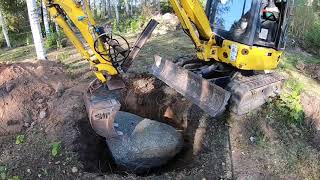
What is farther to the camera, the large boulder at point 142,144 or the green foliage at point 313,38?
the green foliage at point 313,38

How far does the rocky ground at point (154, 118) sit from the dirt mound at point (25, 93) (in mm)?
18

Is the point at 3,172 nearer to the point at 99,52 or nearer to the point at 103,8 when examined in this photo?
the point at 99,52

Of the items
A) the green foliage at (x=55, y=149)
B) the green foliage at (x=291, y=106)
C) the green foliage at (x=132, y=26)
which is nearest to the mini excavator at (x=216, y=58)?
the green foliage at (x=291, y=106)

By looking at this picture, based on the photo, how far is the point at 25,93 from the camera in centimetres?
646

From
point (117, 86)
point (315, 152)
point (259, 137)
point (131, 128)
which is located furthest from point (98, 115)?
point (315, 152)

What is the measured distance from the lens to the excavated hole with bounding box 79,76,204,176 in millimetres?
5664

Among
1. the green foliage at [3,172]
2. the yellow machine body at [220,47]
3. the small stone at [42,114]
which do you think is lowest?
the green foliage at [3,172]

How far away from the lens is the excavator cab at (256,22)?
548 centimetres

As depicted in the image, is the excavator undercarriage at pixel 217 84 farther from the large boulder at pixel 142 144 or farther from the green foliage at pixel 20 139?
the green foliage at pixel 20 139

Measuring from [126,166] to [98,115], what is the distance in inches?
52.5

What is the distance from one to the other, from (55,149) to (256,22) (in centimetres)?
388

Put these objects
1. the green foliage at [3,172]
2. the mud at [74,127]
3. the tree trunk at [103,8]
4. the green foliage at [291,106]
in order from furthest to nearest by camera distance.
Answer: the tree trunk at [103,8], the green foliage at [291,106], the mud at [74,127], the green foliage at [3,172]

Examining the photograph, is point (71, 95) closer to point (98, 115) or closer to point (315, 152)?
point (98, 115)

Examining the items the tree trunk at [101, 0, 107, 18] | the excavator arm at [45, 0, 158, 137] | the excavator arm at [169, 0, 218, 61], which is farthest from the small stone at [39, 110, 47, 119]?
the tree trunk at [101, 0, 107, 18]
